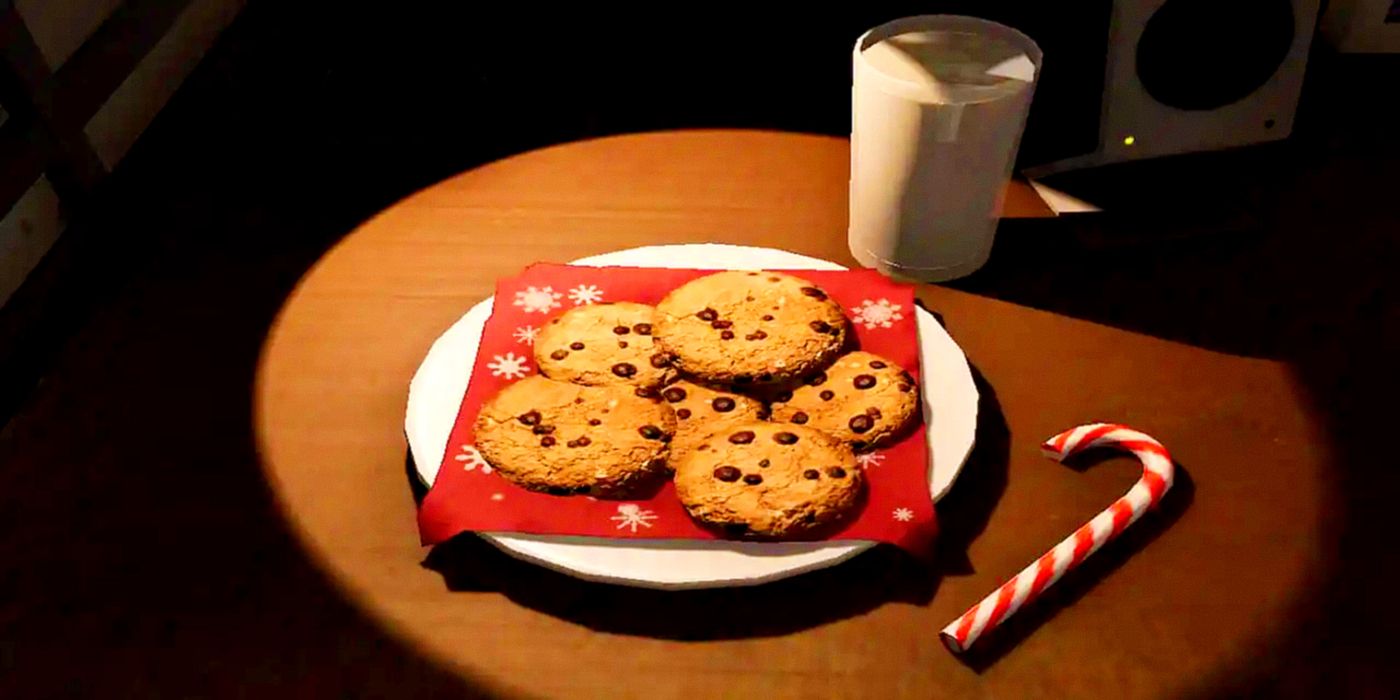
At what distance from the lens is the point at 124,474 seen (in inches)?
30.0

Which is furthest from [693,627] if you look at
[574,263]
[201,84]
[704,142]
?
[201,84]

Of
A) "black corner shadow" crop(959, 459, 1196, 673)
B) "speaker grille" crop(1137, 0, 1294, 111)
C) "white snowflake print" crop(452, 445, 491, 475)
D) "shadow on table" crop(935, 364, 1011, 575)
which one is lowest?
"black corner shadow" crop(959, 459, 1196, 673)

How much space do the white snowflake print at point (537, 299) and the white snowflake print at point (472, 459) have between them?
0.51 ft

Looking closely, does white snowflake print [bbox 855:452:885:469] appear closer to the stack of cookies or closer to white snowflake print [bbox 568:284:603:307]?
the stack of cookies

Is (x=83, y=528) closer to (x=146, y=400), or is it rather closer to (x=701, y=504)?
(x=146, y=400)

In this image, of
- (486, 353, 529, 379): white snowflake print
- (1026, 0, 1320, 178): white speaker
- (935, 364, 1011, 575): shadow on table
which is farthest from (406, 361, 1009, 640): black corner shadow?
(1026, 0, 1320, 178): white speaker

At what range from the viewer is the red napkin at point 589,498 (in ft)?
2.13

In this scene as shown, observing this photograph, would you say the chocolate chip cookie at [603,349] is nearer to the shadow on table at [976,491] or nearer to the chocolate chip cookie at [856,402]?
the chocolate chip cookie at [856,402]

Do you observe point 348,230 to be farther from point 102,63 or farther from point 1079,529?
point 1079,529

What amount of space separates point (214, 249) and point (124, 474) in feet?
0.96

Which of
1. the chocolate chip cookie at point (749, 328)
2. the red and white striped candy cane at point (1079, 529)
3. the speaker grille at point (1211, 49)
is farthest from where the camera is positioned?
the speaker grille at point (1211, 49)

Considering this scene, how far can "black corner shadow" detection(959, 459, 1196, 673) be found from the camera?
0.63 m

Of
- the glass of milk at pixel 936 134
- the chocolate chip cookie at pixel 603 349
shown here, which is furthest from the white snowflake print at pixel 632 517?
the glass of milk at pixel 936 134

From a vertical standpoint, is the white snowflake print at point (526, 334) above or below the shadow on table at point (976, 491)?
above
